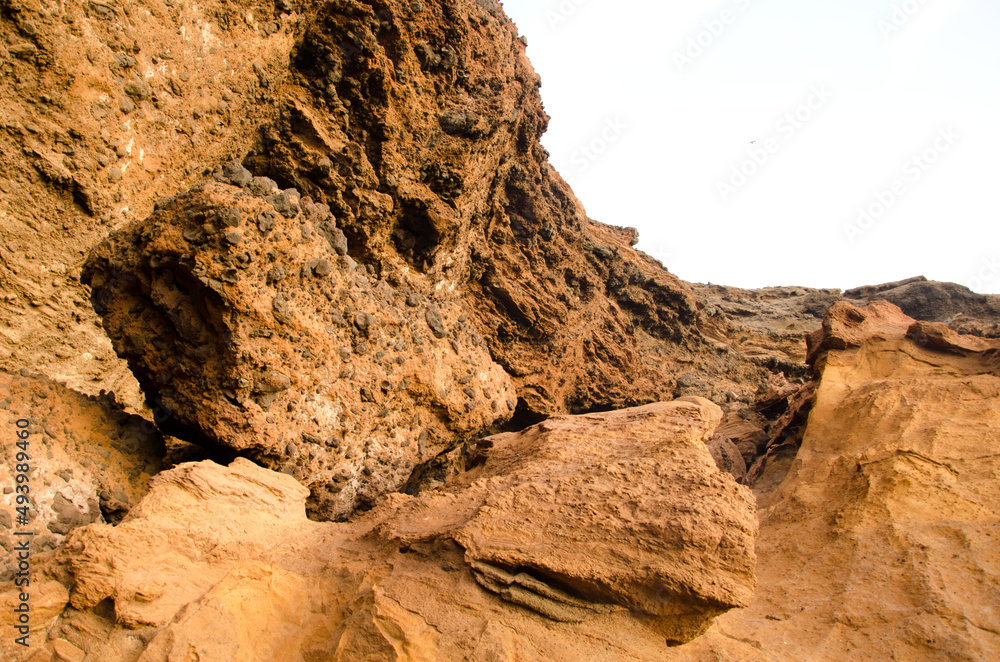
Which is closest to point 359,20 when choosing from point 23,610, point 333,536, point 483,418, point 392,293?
point 392,293

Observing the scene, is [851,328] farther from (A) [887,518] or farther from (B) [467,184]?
(B) [467,184]

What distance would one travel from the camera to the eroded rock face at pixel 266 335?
3447 mm

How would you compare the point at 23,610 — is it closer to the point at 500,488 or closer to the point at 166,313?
the point at 166,313

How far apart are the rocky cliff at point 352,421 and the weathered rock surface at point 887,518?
1.1 inches

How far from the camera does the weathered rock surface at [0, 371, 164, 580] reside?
291 centimetres

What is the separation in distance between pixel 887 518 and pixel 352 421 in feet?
14.4

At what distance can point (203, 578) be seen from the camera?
274cm

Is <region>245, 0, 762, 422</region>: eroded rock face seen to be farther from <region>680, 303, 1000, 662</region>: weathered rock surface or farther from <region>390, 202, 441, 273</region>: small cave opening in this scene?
<region>680, 303, 1000, 662</region>: weathered rock surface

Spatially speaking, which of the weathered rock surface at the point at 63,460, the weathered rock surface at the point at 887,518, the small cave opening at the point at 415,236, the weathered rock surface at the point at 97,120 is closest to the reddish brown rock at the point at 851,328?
the weathered rock surface at the point at 887,518

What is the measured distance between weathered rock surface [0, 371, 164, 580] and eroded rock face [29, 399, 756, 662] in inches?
20.6

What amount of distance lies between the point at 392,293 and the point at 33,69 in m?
2.91

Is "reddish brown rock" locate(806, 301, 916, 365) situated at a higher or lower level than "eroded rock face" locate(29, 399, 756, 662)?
higher

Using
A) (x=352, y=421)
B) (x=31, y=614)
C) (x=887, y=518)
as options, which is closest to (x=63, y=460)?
(x=31, y=614)

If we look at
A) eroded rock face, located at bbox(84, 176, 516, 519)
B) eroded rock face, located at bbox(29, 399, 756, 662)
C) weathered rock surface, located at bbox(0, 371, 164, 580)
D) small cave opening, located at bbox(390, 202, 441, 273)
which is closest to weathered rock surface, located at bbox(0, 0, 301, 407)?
eroded rock face, located at bbox(84, 176, 516, 519)
